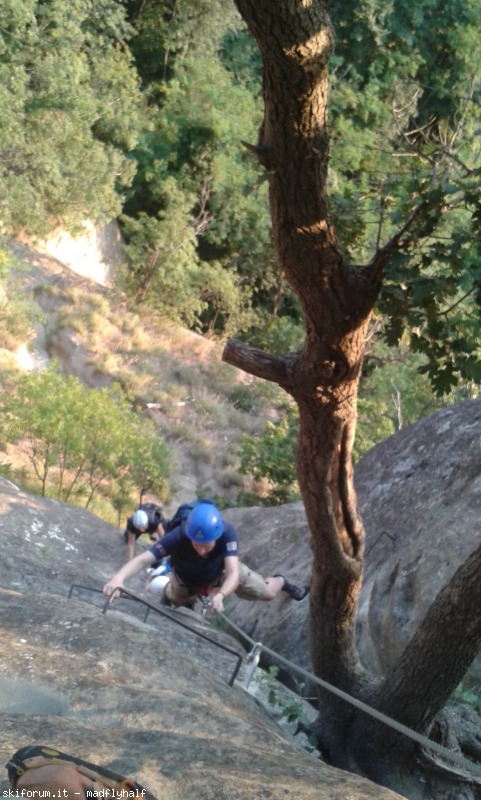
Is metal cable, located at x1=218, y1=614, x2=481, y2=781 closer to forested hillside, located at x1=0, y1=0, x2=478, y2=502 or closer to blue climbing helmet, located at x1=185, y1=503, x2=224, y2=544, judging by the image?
blue climbing helmet, located at x1=185, y1=503, x2=224, y2=544


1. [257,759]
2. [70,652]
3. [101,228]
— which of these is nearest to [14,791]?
[257,759]

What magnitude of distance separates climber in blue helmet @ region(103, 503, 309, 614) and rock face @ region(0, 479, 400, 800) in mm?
360

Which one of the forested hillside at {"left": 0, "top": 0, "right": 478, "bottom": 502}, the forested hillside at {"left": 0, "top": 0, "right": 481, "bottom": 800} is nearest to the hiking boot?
the forested hillside at {"left": 0, "top": 0, "right": 481, "bottom": 800}

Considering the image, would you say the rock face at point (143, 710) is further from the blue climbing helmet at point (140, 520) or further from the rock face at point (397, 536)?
the blue climbing helmet at point (140, 520)

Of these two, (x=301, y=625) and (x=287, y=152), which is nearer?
(x=287, y=152)

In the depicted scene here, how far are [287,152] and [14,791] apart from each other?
3.02m

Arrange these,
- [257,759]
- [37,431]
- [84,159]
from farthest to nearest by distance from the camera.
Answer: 1. [84,159]
2. [37,431]
3. [257,759]

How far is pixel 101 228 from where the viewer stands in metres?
26.5

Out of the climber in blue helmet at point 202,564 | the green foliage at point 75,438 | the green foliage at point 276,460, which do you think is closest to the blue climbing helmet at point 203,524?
the climber in blue helmet at point 202,564

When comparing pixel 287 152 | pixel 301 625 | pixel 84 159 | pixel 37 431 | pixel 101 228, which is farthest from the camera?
pixel 101 228

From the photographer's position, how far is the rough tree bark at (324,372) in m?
4.02

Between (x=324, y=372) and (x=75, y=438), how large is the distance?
961 centimetres

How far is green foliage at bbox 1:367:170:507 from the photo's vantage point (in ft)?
47.3

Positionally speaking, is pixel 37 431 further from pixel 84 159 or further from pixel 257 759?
pixel 257 759
